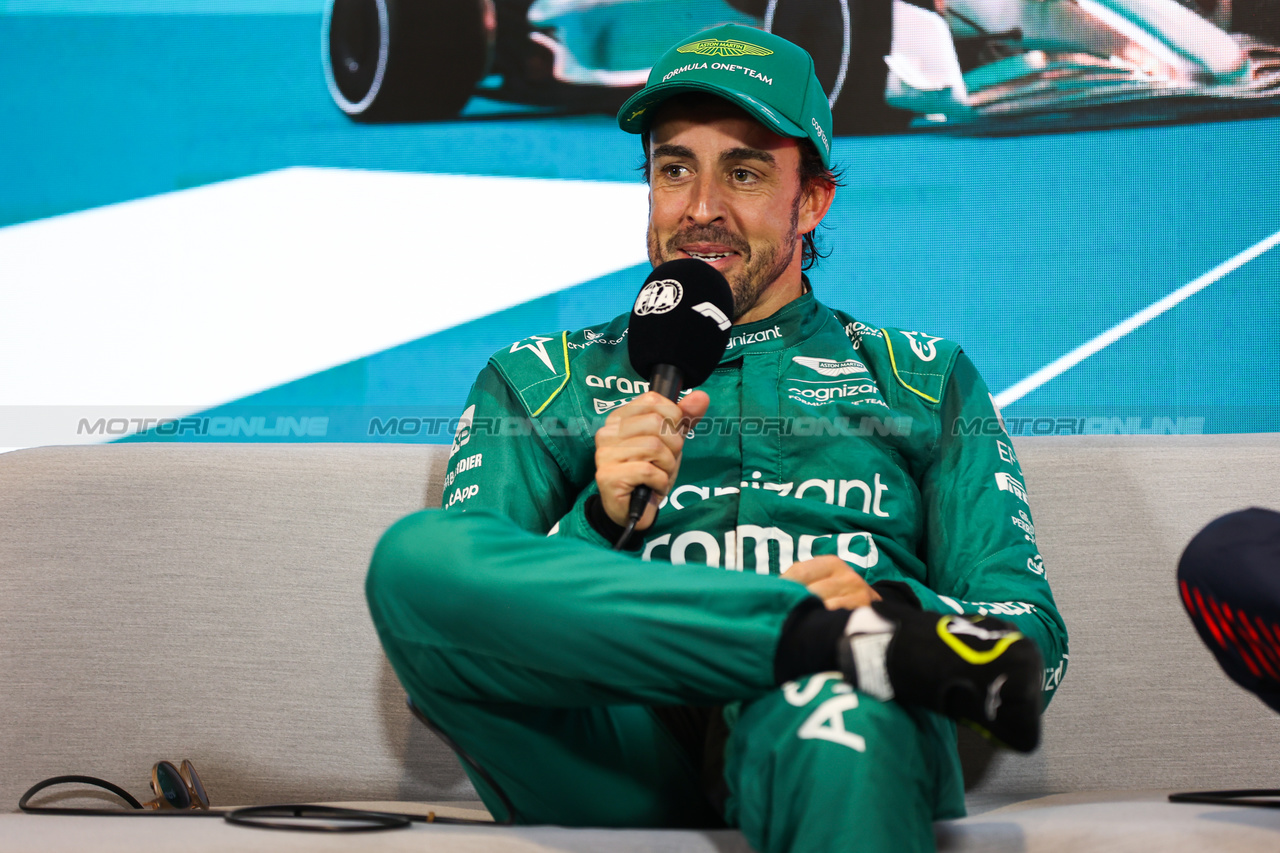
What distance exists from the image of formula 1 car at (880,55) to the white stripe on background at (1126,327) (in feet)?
0.91

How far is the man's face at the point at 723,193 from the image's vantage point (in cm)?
137

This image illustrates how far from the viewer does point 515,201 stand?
6.89ft

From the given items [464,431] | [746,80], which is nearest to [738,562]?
[464,431]

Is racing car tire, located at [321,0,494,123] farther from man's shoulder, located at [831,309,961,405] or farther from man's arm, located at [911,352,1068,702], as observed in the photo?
man's arm, located at [911,352,1068,702]

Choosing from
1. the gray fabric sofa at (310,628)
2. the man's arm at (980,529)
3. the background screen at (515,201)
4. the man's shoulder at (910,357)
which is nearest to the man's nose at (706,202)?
the man's shoulder at (910,357)

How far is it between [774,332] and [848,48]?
3.09 ft

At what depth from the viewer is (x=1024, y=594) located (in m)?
1.11

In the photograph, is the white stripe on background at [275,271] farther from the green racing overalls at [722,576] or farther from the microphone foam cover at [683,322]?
the microphone foam cover at [683,322]

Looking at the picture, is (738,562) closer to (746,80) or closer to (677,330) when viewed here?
(677,330)

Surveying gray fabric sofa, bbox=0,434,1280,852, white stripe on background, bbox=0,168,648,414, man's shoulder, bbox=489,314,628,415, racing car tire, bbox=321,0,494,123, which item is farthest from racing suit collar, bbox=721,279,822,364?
racing car tire, bbox=321,0,494,123

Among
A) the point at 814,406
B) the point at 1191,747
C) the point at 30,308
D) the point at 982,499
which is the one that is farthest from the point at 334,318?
the point at 1191,747

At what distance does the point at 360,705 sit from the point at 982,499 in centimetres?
81

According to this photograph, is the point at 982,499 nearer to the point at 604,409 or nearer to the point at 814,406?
the point at 814,406

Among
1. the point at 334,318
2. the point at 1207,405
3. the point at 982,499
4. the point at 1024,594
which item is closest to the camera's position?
the point at 1024,594
